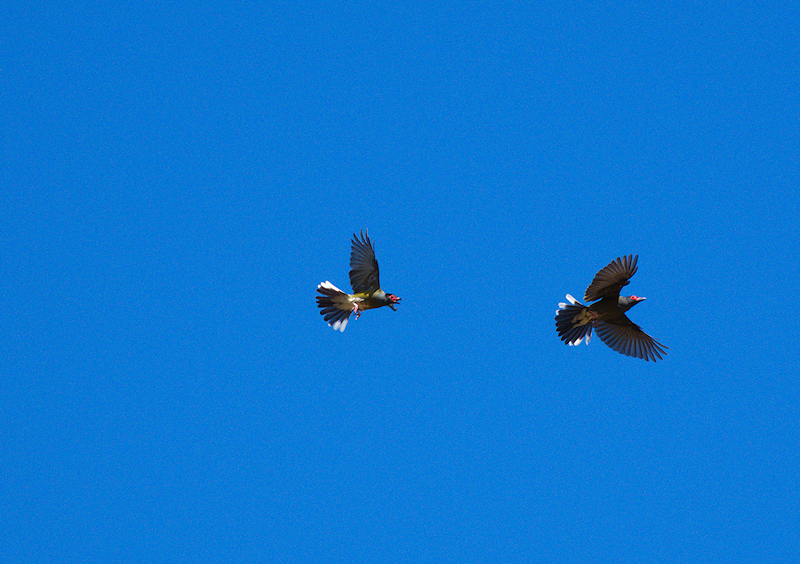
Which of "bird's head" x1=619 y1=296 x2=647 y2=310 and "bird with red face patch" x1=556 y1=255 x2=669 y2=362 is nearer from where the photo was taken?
"bird with red face patch" x1=556 y1=255 x2=669 y2=362

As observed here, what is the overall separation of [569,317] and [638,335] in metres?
1.87

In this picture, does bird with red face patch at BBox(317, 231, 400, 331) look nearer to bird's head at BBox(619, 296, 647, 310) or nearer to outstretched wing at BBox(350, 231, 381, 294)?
outstretched wing at BBox(350, 231, 381, 294)

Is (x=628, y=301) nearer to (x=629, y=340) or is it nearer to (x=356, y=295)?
(x=629, y=340)

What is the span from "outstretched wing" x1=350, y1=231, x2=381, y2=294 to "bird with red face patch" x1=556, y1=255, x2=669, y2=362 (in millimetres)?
3831

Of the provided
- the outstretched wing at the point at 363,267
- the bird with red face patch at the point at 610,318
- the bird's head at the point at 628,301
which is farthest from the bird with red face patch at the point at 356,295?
the bird's head at the point at 628,301

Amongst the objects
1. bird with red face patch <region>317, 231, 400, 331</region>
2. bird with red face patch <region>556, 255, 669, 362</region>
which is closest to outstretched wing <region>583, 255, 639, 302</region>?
bird with red face patch <region>556, 255, 669, 362</region>

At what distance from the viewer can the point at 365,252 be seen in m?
13.0

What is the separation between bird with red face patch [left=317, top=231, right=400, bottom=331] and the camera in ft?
43.1

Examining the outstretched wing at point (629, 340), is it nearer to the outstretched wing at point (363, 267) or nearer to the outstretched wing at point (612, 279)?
the outstretched wing at point (612, 279)

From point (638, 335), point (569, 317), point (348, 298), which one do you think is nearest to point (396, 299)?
point (348, 298)

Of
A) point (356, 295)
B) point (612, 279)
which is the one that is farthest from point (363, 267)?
point (612, 279)

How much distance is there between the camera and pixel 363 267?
1322cm

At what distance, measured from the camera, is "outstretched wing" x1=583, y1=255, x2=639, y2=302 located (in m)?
13.0

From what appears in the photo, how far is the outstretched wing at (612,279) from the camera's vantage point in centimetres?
1300
